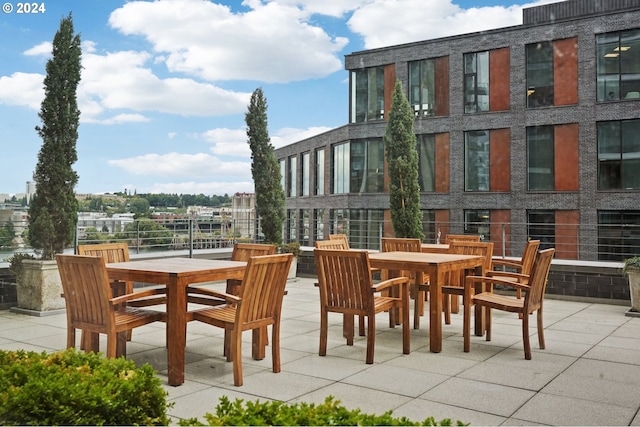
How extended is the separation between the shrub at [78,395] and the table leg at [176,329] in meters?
1.49

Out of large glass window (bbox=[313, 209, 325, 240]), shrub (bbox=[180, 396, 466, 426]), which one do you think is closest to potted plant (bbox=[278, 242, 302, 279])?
large glass window (bbox=[313, 209, 325, 240])

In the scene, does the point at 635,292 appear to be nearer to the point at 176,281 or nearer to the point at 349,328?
the point at 349,328

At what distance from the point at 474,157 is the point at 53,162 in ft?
41.4

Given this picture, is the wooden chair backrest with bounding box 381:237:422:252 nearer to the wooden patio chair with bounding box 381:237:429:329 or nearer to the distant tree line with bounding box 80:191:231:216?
the wooden patio chair with bounding box 381:237:429:329

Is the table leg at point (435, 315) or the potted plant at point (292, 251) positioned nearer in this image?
the table leg at point (435, 315)

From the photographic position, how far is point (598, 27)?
1304 centimetres

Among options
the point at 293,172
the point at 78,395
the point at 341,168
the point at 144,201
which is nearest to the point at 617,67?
the point at 341,168

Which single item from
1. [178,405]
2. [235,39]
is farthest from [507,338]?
[235,39]

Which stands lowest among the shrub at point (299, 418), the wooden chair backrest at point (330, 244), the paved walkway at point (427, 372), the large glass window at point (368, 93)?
the paved walkway at point (427, 372)

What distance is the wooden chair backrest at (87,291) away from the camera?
10.2 feet

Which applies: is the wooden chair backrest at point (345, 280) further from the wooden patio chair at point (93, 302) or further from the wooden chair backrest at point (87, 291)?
the wooden chair backrest at point (87, 291)

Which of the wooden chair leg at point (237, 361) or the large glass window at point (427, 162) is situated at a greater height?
the large glass window at point (427, 162)

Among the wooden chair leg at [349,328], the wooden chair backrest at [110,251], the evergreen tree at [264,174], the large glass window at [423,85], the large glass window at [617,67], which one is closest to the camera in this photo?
the wooden chair leg at [349,328]

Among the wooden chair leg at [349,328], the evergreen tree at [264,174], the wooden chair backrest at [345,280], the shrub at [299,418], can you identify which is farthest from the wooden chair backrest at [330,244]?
the shrub at [299,418]
